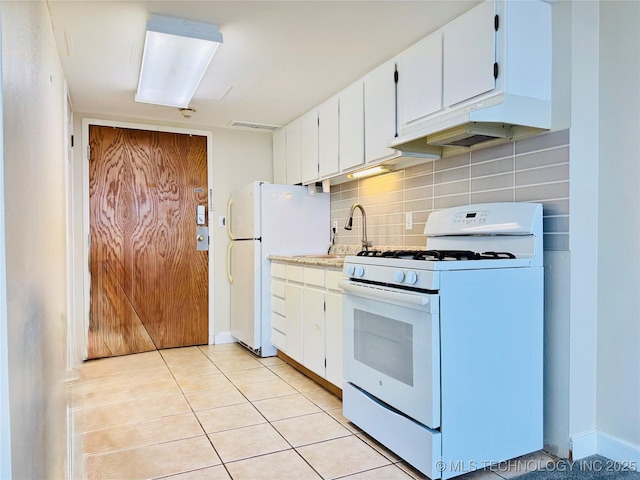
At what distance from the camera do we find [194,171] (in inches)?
165

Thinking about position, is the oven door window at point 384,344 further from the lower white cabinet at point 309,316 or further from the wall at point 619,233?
the wall at point 619,233

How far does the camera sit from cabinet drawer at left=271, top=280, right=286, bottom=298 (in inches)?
138

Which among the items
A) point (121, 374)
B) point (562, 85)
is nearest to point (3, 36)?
point (562, 85)

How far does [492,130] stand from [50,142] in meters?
2.13

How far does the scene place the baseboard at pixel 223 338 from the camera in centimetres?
426

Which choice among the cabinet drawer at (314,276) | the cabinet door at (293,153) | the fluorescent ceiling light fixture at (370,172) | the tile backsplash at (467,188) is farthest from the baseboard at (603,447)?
the cabinet door at (293,153)

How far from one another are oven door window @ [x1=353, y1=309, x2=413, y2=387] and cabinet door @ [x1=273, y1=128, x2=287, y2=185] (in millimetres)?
2270

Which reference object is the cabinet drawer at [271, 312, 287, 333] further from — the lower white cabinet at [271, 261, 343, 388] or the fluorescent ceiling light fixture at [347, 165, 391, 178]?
the fluorescent ceiling light fixture at [347, 165, 391, 178]

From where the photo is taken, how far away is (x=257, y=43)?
249 centimetres

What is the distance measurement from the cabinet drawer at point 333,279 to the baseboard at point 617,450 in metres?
1.49

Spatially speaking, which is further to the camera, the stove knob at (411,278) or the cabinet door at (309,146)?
the cabinet door at (309,146)

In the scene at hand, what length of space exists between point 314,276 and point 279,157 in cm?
176

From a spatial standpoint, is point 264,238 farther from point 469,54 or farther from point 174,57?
point 469,54

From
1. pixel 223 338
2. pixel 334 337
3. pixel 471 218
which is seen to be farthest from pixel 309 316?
pixel 223 338
